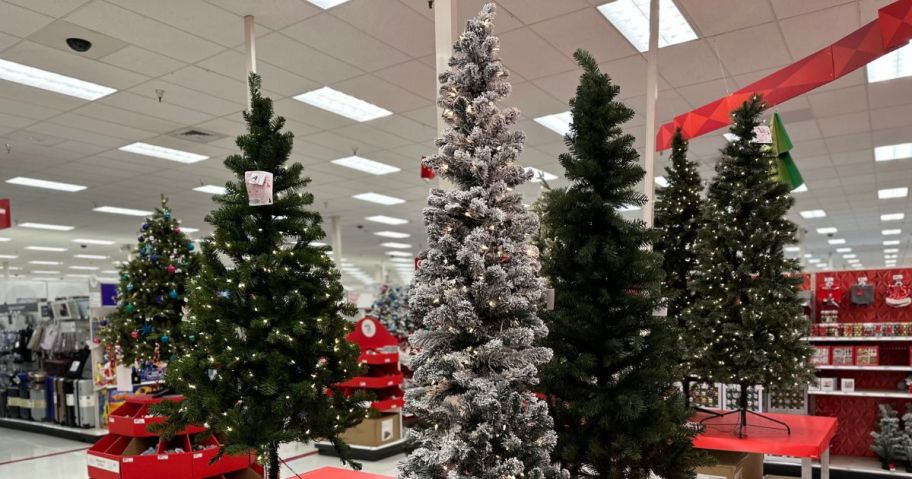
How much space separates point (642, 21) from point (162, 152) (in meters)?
7.17

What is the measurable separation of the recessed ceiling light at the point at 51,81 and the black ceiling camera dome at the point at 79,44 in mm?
843

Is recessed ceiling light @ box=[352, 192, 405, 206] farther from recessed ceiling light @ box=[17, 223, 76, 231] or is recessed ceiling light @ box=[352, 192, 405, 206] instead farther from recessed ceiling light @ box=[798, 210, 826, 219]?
recessed ceiling light @ box=[798, 210, 826, 219]

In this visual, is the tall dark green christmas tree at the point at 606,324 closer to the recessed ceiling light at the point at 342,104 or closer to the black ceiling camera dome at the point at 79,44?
the recessed ceiling light at the point at 342,104

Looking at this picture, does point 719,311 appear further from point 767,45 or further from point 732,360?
point 767,45

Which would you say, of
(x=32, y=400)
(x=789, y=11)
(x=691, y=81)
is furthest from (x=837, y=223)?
(x=32, y=400)

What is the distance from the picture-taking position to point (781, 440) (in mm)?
4398

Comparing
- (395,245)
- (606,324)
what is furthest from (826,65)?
(395,245)

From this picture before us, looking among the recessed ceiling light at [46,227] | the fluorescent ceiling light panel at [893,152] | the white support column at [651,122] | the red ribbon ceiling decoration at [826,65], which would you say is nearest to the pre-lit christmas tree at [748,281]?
the red ribbon ceiling decoration at [826,65]

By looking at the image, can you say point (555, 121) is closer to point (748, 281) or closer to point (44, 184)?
point (748, 281)

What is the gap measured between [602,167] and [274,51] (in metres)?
3.75

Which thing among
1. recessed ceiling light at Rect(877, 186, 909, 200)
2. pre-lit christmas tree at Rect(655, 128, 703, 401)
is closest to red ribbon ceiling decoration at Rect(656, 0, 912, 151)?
pre-lit christmas tree at Rect(655, 128, 703, 401)

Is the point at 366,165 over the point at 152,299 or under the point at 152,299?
over

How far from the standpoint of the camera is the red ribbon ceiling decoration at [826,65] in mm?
3381

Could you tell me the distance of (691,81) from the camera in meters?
6.38
